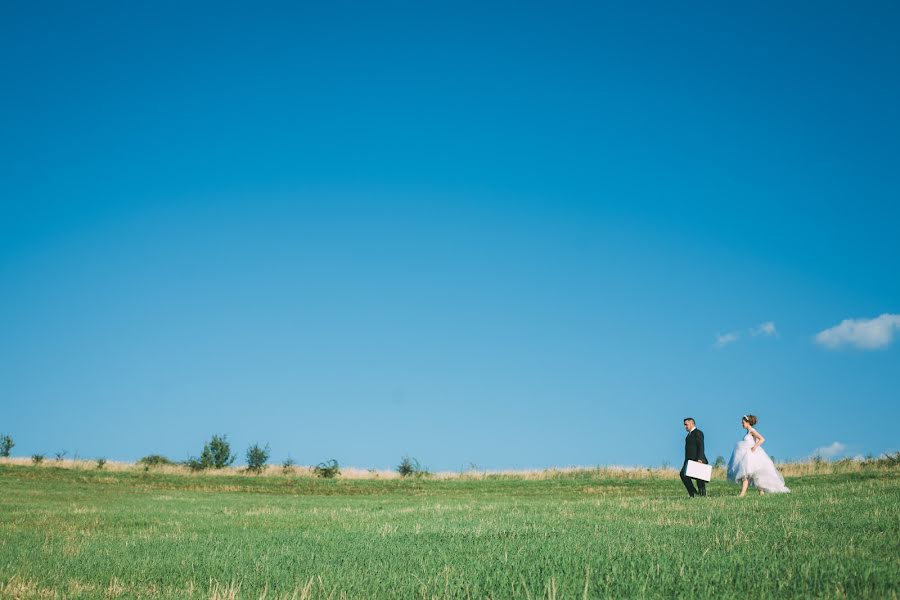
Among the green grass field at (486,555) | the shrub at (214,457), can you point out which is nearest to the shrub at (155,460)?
the shrub at (214,457)

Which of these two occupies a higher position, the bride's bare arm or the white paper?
the bride's bare arm

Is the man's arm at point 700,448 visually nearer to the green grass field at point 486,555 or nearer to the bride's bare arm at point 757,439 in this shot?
the bride's bare arm at point 757,439

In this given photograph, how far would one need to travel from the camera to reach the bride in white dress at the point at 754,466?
19.2 meters

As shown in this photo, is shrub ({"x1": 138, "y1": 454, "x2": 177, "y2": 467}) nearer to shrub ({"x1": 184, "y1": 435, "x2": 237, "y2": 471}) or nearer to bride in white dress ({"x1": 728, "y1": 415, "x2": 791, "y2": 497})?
shrub ({"x1": 184, "y1": 435, "x2": 237, "y2": 471})

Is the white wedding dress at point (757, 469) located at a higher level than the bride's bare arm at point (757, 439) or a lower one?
lower

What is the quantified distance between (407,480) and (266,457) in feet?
68.7

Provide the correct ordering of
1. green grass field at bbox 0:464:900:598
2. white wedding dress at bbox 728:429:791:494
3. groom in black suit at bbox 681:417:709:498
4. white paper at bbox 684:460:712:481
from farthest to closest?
groom in black suit at bbox 681:417:709:498
white paper at bbox 684:460:712:481
white wedding dress at bbox 728:429:791:494
green grass field at bbox 0:464:900:598

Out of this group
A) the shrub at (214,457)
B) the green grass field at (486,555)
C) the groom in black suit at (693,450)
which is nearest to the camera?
the green grass field at (486,555)

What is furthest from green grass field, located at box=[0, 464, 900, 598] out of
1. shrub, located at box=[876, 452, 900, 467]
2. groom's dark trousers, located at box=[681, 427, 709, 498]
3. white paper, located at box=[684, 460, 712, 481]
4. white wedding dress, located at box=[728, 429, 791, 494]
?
shrub, located at box=[876, 452, 900, 467]

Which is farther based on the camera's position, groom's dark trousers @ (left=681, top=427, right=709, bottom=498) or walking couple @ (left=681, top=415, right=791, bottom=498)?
groom's dark trousers @ (left=681, top=427, right=709, bottom=498)

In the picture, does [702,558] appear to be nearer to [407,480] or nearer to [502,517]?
[502,517]

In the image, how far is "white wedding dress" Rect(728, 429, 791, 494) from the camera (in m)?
19.1

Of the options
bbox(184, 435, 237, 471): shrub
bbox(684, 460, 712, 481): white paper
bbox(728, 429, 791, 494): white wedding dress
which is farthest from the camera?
bbox(184, 435, 237, 471): shrub

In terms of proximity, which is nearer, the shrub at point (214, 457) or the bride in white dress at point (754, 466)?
the bride in white dress at point (754, 466)
